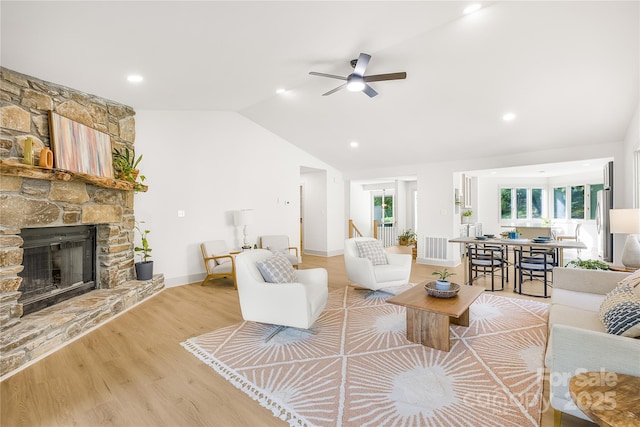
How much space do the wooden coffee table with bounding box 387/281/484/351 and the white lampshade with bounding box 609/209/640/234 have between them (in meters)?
1.94

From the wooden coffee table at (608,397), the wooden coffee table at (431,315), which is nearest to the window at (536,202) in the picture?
the wooden coffee table at (431,315)

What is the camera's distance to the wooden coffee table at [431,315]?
272 cm

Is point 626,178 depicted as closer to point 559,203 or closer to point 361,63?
point 361,63

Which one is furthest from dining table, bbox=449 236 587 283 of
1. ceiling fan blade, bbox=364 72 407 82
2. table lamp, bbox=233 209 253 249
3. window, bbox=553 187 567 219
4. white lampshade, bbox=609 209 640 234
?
window, bbox=553 187 567 219

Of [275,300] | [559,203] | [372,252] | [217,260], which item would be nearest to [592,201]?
[559,203]

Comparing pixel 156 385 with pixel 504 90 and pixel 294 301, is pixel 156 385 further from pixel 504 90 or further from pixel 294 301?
pixel 504 90

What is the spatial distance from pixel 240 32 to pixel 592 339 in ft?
11.6

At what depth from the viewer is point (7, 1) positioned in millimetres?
2195

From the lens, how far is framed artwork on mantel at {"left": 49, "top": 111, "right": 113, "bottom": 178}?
3387 millimetres

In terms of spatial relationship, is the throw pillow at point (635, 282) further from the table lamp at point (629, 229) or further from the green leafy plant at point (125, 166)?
the green leafy plant at point (125, 166)

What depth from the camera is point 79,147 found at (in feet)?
12.1

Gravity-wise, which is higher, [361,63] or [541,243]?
[361,63]

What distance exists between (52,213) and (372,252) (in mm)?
4010

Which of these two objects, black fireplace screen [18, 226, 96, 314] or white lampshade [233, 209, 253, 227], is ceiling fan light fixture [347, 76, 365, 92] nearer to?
white lampshade [233, 209, 253, 227]
